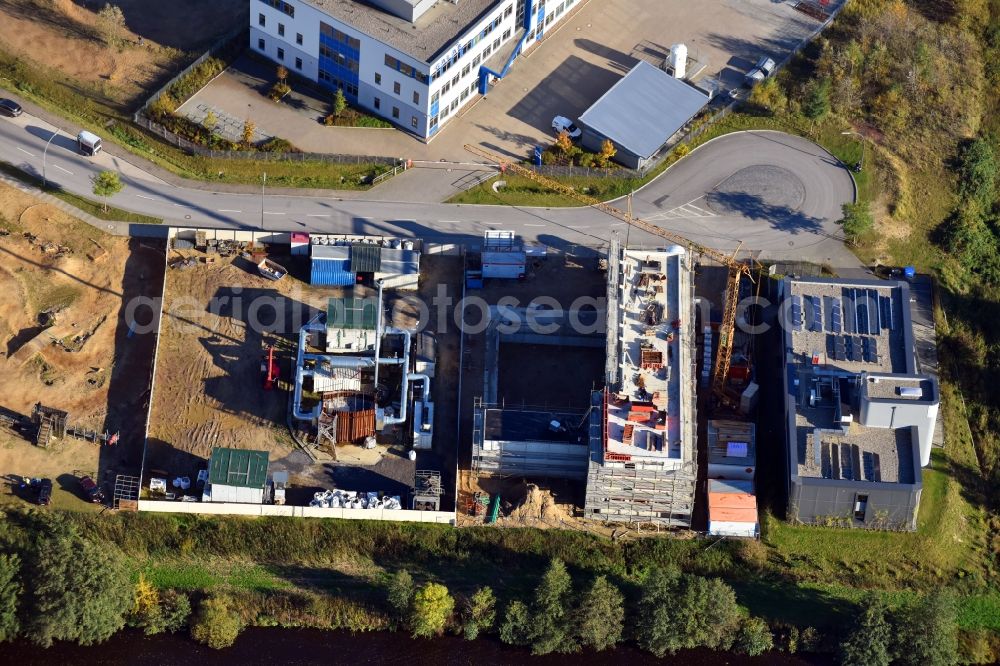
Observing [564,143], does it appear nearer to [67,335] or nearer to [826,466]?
[826,466]

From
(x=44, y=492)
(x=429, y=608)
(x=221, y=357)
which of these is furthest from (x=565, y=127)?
(x=44, y=492)

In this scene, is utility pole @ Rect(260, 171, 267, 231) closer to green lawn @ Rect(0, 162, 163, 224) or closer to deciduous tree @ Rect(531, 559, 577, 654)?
green lawn @ Rect(0, 162, 163, 224)

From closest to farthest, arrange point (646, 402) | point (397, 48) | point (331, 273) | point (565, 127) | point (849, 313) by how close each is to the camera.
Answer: point (646, 402) → point (849, 313) → point (331, 273) → point (397, 48) → point (565, 127)

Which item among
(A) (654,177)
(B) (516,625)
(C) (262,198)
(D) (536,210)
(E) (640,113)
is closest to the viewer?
(B) (516,625)

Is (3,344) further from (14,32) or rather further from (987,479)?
Answer: (987,479)

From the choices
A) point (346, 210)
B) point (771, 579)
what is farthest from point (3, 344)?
point (771, 579)

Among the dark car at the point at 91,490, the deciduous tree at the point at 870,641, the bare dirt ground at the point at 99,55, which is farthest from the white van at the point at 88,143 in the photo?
the deciduous tree at the point at 870,641

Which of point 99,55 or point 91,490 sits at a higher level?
point 99,55
